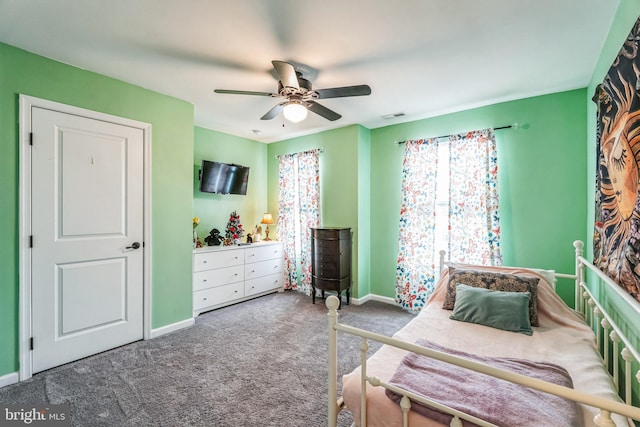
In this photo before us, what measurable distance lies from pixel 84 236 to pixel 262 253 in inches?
88.1

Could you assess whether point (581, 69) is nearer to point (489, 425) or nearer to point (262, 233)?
point (489, 425)

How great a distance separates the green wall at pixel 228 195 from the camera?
164 inches

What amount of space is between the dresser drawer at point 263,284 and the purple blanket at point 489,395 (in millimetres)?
3144

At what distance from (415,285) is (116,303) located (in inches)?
129

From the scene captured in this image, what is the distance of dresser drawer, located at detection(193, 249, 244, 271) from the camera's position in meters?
3.56

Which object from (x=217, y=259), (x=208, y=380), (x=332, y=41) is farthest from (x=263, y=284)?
(x=332, y=41)

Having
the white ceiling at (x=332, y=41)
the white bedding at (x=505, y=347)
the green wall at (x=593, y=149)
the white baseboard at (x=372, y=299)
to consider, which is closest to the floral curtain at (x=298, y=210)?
the white baseboard at (x=372, y=299)

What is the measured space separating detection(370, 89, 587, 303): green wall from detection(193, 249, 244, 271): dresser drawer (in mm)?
3158

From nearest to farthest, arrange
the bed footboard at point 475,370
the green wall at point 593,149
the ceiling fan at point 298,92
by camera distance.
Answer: the bed footboard at point 475,370 < the green wall at point 593,149 < the ceiling fan at point 298,92

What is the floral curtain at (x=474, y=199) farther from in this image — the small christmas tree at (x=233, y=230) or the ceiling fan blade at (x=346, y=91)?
the small christmas tree at (x=233, y=230)

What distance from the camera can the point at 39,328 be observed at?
2260mm

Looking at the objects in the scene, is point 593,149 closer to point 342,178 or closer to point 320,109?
point 320,109

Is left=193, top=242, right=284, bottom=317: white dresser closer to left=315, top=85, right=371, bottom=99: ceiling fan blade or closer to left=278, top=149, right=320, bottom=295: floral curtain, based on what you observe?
left=278, top=149, right=320, bottom=295: floral curtain

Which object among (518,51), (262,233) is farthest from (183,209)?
(518,51)
